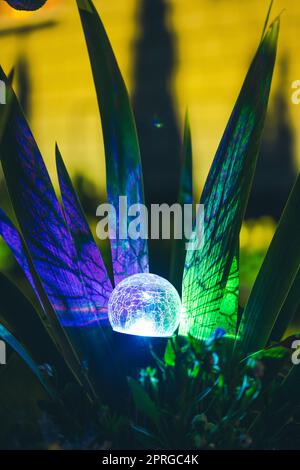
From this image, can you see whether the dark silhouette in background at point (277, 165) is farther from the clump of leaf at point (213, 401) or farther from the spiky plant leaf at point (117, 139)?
the clump of leaf at point (213, 401)

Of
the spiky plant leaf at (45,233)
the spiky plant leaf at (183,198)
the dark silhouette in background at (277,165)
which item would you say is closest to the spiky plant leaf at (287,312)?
the spiky plant leaf at (183,198)

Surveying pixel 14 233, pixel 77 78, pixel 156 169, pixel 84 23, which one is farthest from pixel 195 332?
pixel 77 78

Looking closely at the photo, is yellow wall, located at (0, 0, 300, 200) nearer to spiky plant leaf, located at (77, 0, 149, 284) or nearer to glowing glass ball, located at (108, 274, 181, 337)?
spiky plant leaf, located at (77, 0, 149, 284)

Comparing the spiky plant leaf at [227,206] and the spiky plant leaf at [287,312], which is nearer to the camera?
the spiky plant leaf at [227,206]

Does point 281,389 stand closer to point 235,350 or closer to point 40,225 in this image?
point 235,350
